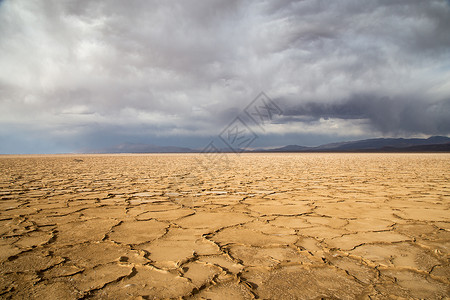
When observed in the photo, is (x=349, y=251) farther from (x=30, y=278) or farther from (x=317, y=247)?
(x=30, y=278)

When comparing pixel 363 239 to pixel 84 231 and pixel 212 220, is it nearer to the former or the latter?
pixel 212 220

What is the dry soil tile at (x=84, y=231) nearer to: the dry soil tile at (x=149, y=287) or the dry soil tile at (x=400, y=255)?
the dry soil tile at (x=149, y=287)

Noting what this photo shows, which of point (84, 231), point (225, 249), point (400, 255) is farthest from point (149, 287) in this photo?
point (400, 255)

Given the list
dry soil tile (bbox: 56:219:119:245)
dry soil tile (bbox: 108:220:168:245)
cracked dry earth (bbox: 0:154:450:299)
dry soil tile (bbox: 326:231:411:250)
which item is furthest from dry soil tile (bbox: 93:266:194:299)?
dry soil tile (bbox: 326:231:411:250)

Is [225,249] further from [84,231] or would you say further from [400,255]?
[84,231]

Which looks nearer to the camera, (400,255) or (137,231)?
(400,255)

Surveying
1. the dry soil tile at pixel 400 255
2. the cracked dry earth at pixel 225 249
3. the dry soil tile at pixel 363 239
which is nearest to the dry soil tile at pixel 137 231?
the cracked dry earth at pixel 225 249

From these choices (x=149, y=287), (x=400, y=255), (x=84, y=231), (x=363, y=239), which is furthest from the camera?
(x=84, y=231)

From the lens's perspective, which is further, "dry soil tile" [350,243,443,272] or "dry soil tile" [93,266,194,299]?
"dry soil tile" [350,243,443,272]

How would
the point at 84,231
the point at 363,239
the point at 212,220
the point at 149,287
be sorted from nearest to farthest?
the point at 149,287 → the point at 363,239 → the point at 84,231 → the point at 212,220

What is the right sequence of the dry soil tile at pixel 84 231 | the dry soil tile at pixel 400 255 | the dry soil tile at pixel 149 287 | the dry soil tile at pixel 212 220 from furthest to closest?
the dry soil tile at pixel 212 220
the dry soil tile at pixel 84 231
the dry soil tile at pixel 400 255
the dry soil tile at pixel 149 287

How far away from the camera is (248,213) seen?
248 cm

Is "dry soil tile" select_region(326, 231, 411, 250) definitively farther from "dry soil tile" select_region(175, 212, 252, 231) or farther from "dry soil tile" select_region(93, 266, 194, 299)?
"dry soil tile" select_region(93, 266, 194, 299)

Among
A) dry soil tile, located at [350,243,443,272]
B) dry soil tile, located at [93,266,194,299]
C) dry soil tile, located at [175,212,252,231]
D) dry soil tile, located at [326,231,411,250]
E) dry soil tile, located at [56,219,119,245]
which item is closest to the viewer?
dry soil tile, located at [93,266,194,299]
